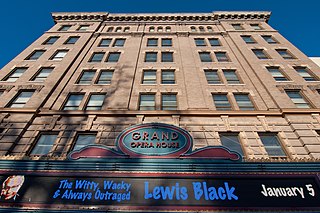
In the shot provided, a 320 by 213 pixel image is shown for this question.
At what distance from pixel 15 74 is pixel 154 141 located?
590 inches

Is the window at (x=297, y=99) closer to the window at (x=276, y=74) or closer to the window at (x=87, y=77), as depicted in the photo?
the window at (x=276, y=74)

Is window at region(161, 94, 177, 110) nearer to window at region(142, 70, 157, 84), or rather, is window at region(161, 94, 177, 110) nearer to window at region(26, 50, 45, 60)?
window at region(142, 70, 157, 84)

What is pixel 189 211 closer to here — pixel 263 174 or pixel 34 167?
pixel 263 174

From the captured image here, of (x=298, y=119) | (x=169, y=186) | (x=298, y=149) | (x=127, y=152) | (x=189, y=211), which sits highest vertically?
(x=298, y=119)

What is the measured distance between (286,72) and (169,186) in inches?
594

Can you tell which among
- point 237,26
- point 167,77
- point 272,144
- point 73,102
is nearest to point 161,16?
point 237,26

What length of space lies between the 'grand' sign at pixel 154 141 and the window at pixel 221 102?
537 centimetres

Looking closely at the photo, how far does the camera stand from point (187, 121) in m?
13.9

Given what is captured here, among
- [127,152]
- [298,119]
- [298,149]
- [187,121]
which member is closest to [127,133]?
[127,152]

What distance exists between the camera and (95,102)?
16.0 metres

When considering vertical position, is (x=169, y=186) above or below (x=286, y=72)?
below

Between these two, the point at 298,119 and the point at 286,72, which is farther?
the point at 286,72

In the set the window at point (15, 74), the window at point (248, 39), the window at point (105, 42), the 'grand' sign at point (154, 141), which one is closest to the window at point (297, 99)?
the 'grand' sign at point (154, 141)

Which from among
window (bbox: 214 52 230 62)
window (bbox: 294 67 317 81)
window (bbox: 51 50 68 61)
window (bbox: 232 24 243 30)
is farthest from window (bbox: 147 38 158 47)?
window (bbox: 294 67 317 81)
